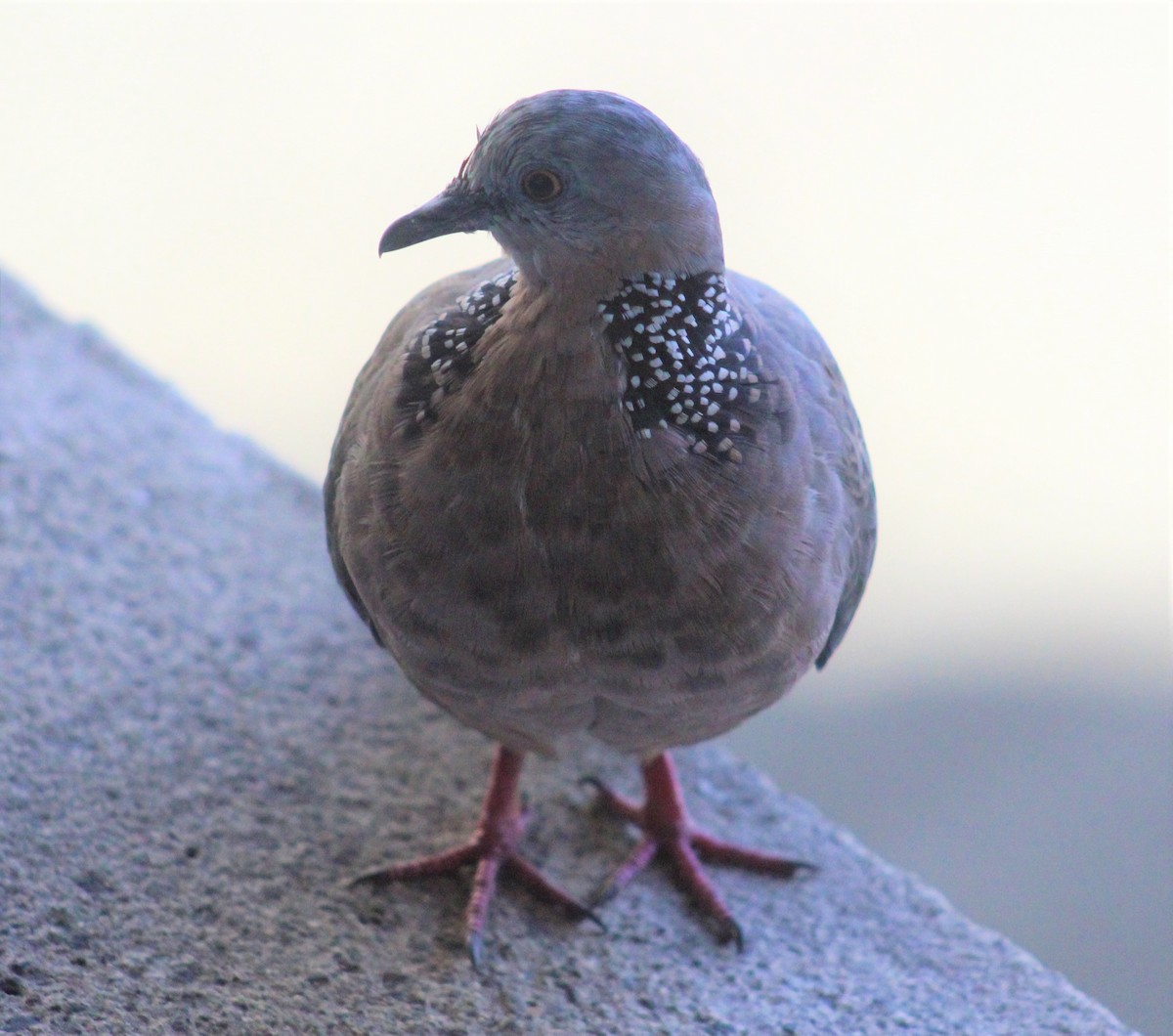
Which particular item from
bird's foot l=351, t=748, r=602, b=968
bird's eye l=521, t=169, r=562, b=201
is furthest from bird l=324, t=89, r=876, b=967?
bird's foot l=351, t=748, r=602, b=968

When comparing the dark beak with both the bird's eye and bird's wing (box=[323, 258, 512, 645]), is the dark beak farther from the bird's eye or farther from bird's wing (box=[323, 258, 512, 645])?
bird's wing (box=[323, 258, 512, 645])

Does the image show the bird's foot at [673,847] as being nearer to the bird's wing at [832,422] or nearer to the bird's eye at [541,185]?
the bird's wing at [832,422]

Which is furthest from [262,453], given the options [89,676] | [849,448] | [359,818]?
[849,448]

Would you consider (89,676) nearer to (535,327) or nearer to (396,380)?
(396,380)

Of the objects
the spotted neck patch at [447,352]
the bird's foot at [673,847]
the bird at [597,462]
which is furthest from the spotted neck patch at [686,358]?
the bird's foot at [673,847]

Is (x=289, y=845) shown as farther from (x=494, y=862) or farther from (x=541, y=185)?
(x=541, y=185)

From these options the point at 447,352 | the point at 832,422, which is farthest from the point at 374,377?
the point at 832,422
